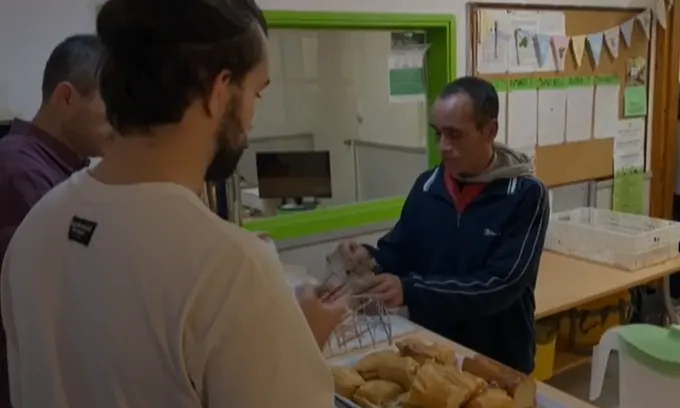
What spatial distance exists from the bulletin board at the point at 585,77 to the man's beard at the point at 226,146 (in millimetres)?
2401

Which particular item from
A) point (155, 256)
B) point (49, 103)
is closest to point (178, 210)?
point (155, 256)

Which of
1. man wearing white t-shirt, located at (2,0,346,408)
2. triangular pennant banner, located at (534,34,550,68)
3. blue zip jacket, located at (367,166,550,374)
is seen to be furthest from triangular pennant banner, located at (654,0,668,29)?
man wearing white t-shirt, located at (2,0,346,408)

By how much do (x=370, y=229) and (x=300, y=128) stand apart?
2.44ft

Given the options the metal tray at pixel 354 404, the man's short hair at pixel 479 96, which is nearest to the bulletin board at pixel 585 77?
the man's short hair at pixel 479 96

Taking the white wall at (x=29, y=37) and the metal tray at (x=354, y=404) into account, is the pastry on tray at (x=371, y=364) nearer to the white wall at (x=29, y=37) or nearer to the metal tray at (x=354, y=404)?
the metal tray at (x=354, y=404)

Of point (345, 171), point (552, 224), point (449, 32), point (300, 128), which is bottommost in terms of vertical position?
point (552, 224)

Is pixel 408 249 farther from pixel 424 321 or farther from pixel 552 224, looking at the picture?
pixel 552 224

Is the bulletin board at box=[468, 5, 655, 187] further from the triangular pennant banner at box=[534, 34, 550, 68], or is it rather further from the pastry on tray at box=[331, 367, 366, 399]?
the pastry on tray at box=[331, 367, 366, 399]

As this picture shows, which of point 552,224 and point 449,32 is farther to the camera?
point 552,224

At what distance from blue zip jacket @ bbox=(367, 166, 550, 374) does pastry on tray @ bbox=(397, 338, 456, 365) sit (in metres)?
0.28

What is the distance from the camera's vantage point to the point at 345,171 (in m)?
3.46

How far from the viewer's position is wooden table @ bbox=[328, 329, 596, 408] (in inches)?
55.4

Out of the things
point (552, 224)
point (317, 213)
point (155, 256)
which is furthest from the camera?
point (552, 224)

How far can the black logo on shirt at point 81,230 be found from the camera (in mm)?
795
